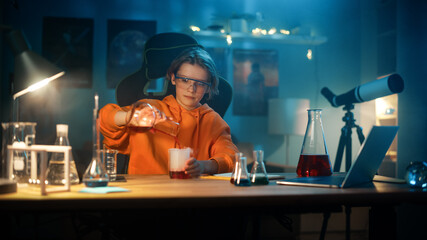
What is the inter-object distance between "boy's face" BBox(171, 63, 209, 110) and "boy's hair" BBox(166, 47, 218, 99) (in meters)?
0.02

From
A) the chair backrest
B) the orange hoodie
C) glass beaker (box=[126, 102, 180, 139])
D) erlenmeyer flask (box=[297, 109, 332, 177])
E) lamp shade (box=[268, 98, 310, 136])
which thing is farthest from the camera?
lamp shade (box=[268, 98, 310, 136])

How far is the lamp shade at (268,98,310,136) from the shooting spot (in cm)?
404

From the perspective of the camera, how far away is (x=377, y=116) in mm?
4371

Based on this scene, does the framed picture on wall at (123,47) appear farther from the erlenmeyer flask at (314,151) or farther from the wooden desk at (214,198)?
the wooden desk at (214,198)

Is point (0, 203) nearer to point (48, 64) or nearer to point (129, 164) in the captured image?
point (48, 64)

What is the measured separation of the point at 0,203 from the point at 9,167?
22cm

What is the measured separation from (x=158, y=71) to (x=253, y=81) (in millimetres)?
2629

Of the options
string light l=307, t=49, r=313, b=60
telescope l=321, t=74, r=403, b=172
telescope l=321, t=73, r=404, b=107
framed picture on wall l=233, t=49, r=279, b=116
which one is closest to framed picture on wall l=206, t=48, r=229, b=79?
framed picture on wall l=233, t=49, r=279, b=116

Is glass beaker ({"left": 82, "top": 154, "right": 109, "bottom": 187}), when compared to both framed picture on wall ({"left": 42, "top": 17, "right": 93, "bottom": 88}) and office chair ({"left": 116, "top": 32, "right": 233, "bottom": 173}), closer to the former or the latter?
office chair ({"left": 116, "top": 32, "right": 233, "bottom": 173})

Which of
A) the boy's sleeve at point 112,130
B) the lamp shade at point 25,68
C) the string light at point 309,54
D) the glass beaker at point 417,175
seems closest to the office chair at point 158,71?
the boy's sleeve at point 112,130

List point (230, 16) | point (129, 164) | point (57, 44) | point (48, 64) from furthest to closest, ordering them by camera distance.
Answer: point (230, 16)
point (57, 44)
point (129, 164)
point (48, 64)

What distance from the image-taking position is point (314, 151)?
1.36 meters

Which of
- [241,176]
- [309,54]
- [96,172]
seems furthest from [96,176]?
[309,54]

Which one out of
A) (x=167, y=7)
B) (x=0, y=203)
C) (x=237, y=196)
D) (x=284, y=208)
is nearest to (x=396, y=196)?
(x=284, y=208)
